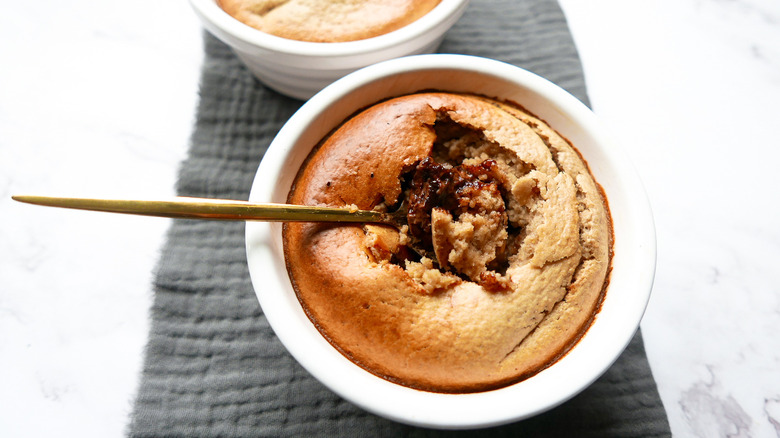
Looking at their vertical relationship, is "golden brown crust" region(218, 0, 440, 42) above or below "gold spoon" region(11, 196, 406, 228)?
above

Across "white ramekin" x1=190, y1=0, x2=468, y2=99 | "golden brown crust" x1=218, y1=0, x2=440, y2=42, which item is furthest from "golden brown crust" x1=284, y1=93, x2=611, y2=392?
"golden brown crust" x1=218, y1=0, x2=440, y2=42

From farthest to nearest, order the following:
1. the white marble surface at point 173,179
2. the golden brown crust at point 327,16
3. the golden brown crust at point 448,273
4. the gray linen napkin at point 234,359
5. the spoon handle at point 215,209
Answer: the golden brown crust at point 327,16, the white marble surface at point 173,179, the gray linen napkin at point 234,359, the golden brown crust at point 448,273, the spoon handle at point 215,209

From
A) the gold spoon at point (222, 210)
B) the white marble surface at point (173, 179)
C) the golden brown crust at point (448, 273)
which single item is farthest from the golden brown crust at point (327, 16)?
the gold spoon at point (222, 210)

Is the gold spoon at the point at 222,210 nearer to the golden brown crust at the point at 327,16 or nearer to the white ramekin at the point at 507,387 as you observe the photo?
the white ramekin at the point at 507,387

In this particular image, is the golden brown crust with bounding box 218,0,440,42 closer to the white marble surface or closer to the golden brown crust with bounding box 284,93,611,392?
the white marble surface

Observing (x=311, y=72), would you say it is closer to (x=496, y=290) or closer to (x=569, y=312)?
(x=496, y=290)

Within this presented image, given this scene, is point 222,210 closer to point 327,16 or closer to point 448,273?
point 448,273

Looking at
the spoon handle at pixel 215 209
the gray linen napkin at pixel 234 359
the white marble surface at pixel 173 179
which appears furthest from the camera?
the white marble surface at pixel 173 179
